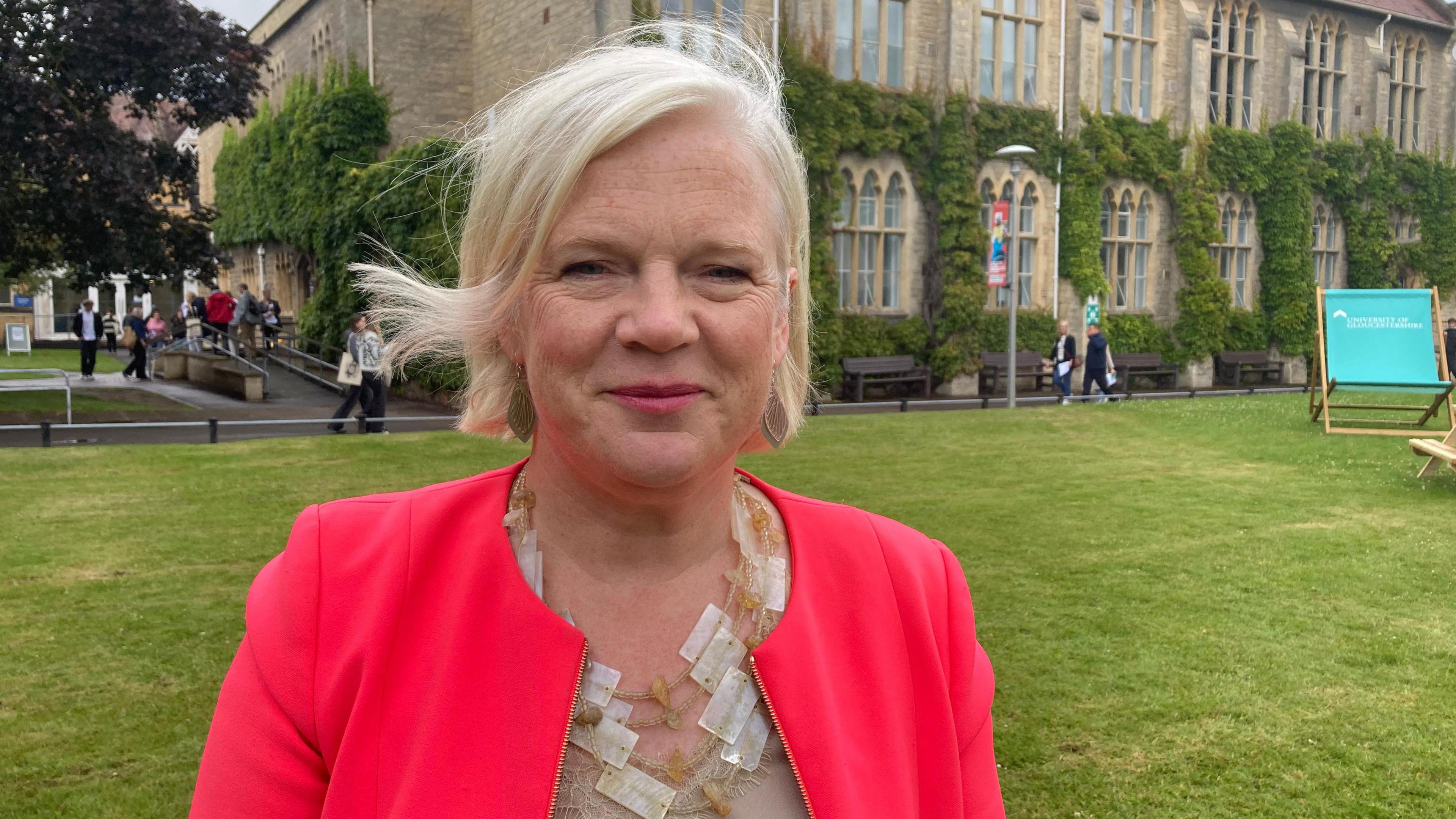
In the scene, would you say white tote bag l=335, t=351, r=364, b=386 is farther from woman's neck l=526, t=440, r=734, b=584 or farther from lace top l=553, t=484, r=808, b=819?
lace top l=553, t=484, r=808, b=819

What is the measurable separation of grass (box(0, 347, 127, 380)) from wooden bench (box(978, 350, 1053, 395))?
22.9m

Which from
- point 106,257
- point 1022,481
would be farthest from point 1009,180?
point 106,257

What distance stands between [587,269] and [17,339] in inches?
1646

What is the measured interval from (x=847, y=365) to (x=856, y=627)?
2235 centimetres

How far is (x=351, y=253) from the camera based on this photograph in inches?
969

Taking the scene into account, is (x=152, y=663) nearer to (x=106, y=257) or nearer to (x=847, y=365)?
(x=106, y=257)

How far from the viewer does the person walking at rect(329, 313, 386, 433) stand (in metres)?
14.5

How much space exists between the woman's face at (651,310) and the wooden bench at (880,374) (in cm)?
2178

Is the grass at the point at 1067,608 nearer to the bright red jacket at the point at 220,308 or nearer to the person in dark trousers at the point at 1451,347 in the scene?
the bright red jacket at the point at 220,308

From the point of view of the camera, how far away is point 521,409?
1.72m

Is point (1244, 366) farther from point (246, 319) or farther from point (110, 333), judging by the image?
point (110, 333)

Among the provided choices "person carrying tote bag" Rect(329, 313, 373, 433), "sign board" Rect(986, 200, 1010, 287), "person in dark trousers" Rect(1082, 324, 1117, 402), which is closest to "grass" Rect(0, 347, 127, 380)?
"person carrying tote bag" Rect(329, 313, 373, 433)

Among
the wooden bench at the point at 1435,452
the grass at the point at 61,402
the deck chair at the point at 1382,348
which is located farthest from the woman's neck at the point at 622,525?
the grass at the point at 61,402

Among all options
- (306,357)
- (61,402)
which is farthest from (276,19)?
(61,402)
